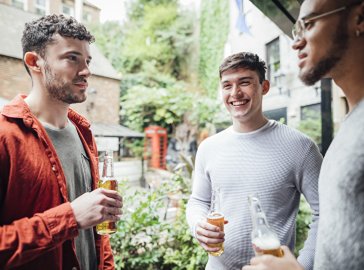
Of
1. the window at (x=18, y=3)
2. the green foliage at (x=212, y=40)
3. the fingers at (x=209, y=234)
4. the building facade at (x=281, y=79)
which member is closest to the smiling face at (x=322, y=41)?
the fingers at (x=209, y=234)

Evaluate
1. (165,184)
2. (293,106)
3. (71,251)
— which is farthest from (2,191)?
(293,106)

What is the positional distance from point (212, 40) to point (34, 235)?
1743 centimetres

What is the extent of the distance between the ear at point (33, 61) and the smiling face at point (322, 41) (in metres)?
1.42

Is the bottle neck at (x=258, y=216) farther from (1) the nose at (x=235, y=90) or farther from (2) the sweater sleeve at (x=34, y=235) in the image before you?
(1) the nose at (x=235, y=90)

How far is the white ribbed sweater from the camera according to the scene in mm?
1534

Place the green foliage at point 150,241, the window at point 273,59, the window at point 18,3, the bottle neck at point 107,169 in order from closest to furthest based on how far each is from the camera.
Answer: the bottle neck at point 107,169 < the green foliage at point 150,241 < the window at point 18,3 < the window at point 273,59

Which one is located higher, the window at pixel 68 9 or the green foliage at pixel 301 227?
the window at pixel 68 9

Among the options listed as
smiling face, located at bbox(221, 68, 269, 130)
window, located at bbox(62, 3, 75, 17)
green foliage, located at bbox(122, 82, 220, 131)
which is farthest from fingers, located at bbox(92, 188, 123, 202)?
green foliage, located at bbox(122, 82, 220, 131)

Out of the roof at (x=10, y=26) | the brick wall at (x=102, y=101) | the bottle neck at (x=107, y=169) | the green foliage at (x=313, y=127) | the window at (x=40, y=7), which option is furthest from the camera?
the brick wall at (x=102, y=101)

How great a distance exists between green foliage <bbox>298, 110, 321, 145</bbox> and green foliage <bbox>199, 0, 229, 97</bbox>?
9231 millimetres

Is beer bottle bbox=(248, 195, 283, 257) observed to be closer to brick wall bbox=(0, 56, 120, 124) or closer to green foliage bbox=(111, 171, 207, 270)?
green foliage bbox=(111, 171, 207, 270)

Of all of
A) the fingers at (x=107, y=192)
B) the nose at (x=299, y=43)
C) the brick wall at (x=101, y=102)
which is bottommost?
the fingers at (x=107, y=192)

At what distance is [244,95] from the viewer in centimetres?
176

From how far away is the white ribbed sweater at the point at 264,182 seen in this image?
1534 millimetres
